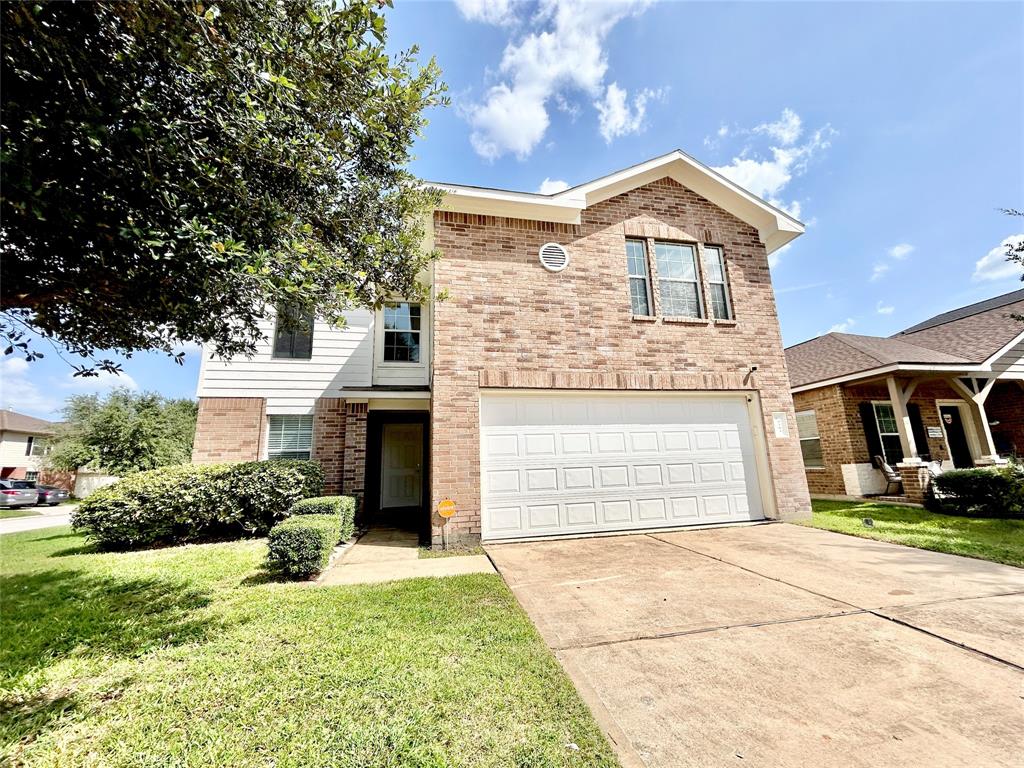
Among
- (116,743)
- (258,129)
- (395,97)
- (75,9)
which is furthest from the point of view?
(395,97)

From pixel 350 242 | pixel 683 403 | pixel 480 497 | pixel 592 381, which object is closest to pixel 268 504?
pixel 480 497

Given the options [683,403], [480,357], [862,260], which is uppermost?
[862,260]

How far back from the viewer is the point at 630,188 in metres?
8.91

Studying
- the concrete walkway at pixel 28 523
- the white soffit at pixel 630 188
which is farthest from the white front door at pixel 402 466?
the concrete walkway at pixel 28 523

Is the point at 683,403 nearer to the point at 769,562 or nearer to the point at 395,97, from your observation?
the point at 769,562

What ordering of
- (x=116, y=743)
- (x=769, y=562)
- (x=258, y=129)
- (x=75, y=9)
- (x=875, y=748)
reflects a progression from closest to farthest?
(x=875, y=748) → (x=116, y=743) → (x=75, y=9) → (x=258, y=129) → (x=769, y=562)

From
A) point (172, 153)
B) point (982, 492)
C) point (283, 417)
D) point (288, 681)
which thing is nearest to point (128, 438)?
point (283, 417)

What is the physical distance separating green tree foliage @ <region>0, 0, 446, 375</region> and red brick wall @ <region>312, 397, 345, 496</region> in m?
6.95

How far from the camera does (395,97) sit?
416 cm

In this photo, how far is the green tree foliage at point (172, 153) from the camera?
7.77 feet

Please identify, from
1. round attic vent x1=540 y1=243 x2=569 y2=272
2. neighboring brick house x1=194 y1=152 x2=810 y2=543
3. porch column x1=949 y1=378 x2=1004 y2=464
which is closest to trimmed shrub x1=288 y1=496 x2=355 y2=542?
neighboring brick house x1=194 y1=152 x2=810 y2=543

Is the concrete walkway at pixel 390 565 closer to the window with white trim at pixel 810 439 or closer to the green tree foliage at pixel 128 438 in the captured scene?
the window with white trim at pixel 810 439

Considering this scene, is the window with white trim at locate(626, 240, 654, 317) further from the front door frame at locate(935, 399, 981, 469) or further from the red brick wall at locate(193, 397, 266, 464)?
the front door frame at locate(935, 399, 981, 469)

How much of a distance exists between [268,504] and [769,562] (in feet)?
29.3
